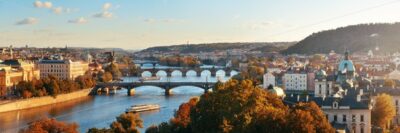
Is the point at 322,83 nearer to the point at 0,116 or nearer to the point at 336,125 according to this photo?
the point at 336,125

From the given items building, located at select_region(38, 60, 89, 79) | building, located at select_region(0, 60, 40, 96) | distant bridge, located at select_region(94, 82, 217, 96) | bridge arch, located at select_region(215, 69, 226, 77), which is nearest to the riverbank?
building, located at select_region(0, 60, 40, 96)

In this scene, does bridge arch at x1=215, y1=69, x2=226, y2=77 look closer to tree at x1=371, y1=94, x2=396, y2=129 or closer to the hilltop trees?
the hilltop trees

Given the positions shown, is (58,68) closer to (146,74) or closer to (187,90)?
(187,90)

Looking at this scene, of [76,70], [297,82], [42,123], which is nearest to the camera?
[42,123]

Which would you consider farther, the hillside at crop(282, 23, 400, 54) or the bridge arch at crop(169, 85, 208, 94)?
the hillside at crop(282, 23, 400, 54)

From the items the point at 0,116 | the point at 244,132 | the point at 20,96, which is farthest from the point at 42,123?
the point at 20,96

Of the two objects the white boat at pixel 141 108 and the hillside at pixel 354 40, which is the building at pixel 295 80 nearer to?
the white boat at pixel 141 108

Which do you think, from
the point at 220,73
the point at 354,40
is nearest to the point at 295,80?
the point at 220,73
